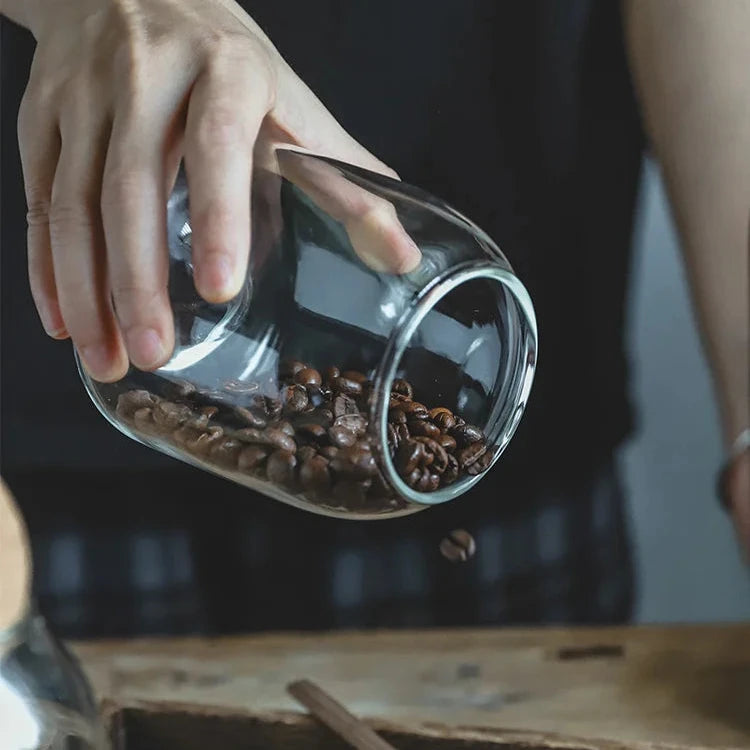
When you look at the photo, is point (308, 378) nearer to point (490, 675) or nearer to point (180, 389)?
point (180, 389)

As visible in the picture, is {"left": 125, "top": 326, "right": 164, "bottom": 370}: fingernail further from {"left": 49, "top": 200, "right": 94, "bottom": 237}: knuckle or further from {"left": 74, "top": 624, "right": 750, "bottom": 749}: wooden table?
{"left": 74, "top": 624, "right": 750, "bottom": 749}: wooden table

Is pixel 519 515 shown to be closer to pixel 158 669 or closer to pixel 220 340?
pixel 158 669

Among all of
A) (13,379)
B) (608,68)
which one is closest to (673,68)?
(608,68)

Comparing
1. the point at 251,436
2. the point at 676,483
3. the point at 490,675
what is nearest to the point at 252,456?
the point at 251,436

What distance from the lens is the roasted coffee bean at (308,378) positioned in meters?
0.29

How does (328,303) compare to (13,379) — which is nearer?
(328,303)

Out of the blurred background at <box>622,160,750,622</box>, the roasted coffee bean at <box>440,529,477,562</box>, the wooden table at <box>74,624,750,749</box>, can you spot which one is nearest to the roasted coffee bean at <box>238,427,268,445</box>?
the wooden table at <box>74,624,750,749</box>

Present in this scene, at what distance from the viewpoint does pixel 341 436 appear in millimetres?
284

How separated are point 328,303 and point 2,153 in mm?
177

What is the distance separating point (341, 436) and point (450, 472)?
1.5 inches

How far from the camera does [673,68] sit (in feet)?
1.47

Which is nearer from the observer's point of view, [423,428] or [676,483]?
[423,428]

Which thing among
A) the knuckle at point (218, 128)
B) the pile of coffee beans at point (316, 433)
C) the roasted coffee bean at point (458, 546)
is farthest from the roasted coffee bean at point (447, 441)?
the roasted coffee bean at point (458, 546)

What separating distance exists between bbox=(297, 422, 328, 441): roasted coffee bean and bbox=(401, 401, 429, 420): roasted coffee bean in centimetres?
3
